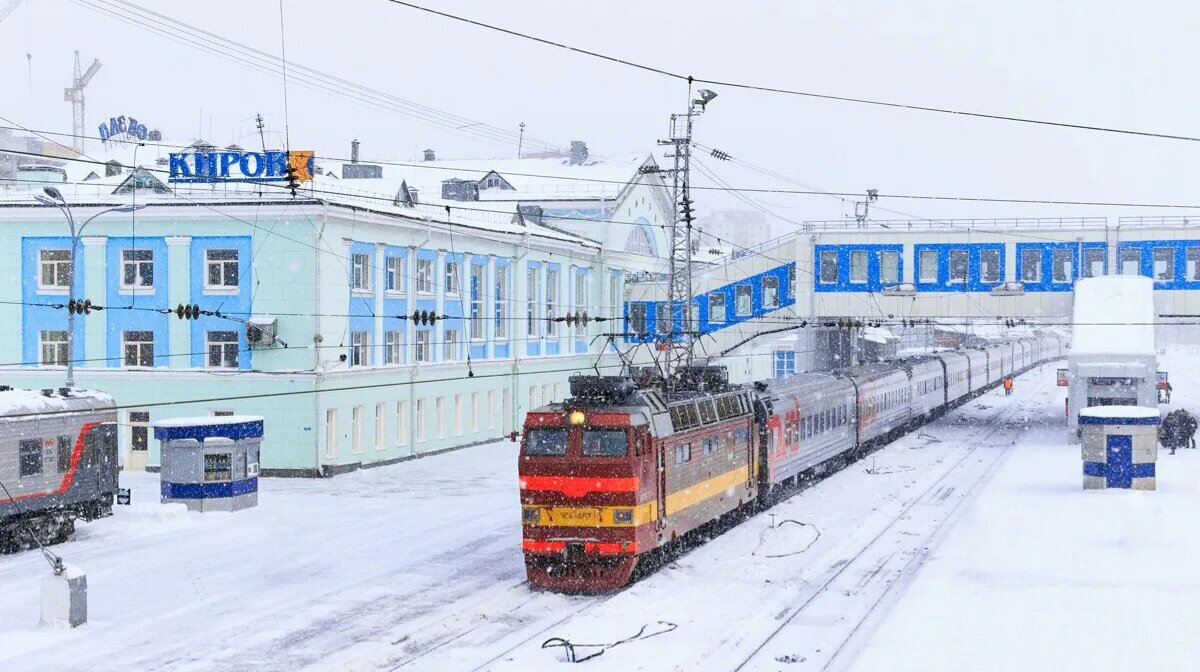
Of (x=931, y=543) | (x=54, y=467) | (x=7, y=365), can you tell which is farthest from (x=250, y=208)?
(x=931, y=543)

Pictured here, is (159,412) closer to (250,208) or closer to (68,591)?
(250,208)

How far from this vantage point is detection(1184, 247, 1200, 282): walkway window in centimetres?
5288

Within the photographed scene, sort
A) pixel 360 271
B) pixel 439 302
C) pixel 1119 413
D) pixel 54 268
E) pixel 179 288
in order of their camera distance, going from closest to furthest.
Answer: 1. pixel 1119 413
2. pixel 179 288
3. pixel 360 271
4. pixel 54 268
5. pixel 439 302

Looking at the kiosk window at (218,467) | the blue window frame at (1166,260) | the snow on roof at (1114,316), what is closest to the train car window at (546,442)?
the kiosk window at (218,467)

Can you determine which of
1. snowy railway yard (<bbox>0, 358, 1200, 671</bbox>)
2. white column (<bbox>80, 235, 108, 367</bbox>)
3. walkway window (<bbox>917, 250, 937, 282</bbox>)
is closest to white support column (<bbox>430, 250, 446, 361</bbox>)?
white column (<bbox>80, 235, 108, 367</bbox>)

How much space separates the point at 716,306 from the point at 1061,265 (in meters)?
15.3

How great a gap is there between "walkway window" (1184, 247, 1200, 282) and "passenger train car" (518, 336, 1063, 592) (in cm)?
2676

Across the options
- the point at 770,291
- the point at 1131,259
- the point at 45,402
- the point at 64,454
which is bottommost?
the point at 64,454

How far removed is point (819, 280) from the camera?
188 ft

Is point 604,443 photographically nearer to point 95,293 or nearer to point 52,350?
point 95,293

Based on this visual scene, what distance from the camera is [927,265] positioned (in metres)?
56.1

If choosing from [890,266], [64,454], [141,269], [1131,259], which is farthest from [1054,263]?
[64,454]

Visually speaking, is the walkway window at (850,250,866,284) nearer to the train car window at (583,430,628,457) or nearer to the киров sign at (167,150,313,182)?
the киров sign at (167,150,313,182)

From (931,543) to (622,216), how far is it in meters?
43.5
